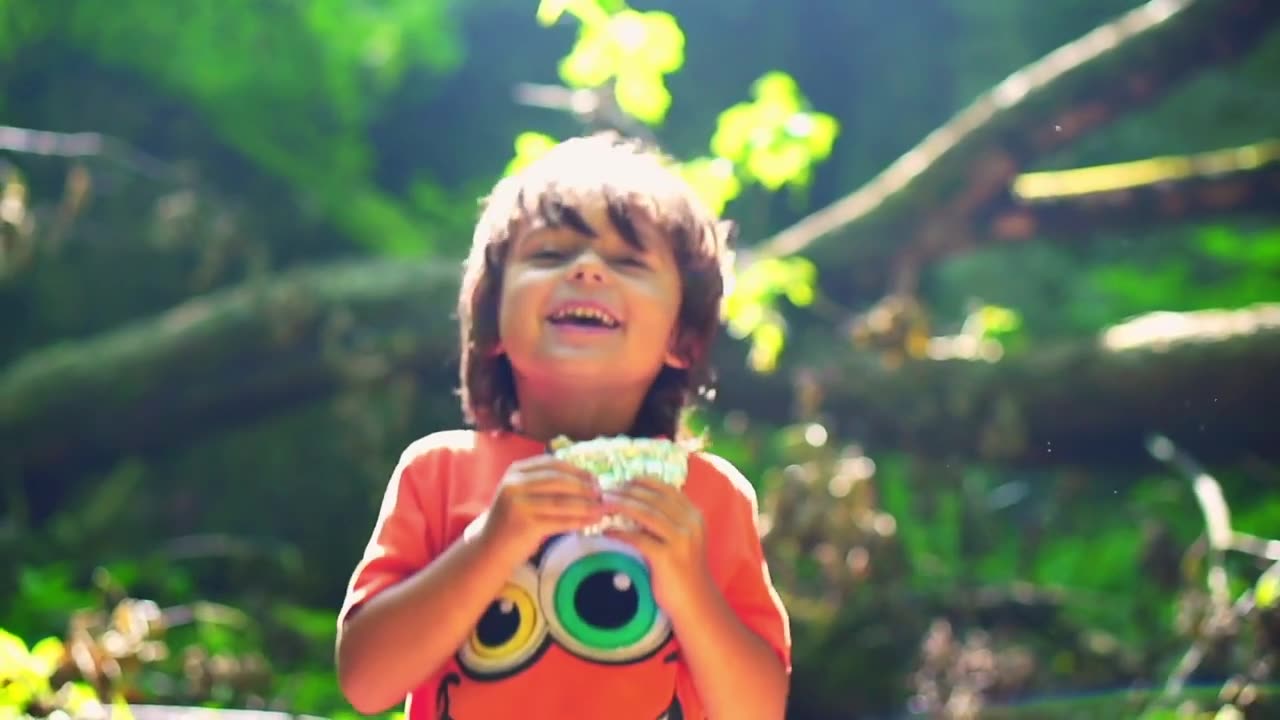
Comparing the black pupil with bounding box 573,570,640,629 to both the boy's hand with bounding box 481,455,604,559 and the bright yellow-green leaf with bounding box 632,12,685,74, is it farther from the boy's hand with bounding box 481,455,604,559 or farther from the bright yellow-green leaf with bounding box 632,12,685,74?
the bright yellow-green leaf with bounding box 632,12,685,74

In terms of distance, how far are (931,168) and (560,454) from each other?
11.4 ft

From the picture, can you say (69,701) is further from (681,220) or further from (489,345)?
(681,220)

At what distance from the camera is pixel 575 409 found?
1.64 metres

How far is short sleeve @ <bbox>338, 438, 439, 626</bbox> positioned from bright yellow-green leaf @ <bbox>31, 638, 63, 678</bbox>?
1034 mm

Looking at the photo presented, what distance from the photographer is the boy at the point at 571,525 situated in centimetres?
140

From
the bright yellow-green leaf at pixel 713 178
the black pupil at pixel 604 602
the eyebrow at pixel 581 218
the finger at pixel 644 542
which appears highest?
the bright yellow-green leaf at pixel 713 178

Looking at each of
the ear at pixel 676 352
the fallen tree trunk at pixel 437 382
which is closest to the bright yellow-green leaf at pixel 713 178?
the fallen tree trunk at pixel 437 382

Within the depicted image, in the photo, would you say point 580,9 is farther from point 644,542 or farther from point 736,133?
point 644,542

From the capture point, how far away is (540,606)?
1.49 meters

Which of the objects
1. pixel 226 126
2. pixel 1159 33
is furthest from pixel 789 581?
pixel 226 126

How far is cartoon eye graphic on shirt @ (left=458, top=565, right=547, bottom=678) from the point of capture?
147cm

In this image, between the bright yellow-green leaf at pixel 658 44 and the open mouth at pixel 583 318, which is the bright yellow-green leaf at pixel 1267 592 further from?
the open mouth at pixel 583 318

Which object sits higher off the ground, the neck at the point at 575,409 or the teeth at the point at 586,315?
the teeth at the point at 586,315

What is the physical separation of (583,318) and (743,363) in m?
3.04
